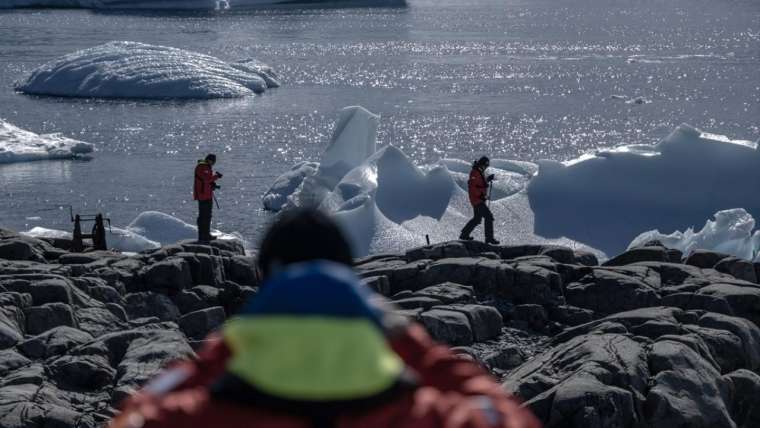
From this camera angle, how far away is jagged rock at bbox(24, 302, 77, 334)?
1049cm

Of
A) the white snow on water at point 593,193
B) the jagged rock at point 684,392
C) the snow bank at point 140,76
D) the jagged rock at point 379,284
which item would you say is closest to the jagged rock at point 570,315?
the jagged rock at point 379,284

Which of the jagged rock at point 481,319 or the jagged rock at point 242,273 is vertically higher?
the jagged rock at point 481,319

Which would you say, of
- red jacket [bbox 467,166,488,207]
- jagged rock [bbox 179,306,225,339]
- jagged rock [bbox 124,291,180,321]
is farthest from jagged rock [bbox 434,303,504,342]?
red jacket [bbox 467,166,488,207]

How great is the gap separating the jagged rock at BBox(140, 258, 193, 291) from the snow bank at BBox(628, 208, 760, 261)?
7456 mm

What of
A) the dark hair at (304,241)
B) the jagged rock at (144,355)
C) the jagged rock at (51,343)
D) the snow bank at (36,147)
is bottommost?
the snow bank at (36,147)

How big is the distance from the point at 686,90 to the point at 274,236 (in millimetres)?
45122

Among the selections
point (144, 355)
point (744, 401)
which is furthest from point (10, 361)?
point (744, 401)

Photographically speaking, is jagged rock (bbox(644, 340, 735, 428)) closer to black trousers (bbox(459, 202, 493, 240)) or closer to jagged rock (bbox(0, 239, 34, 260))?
black trousers (bbox(459, 202, 493, 240))

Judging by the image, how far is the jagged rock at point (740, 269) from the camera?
13.2 m

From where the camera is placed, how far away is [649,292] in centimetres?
1185

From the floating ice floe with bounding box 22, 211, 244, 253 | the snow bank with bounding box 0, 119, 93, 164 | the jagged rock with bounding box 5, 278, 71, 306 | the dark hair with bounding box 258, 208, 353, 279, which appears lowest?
the snow bank with bounding box 0, 119, 93, 164

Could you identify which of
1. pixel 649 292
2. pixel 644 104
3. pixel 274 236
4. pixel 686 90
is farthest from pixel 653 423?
pixel 686 90

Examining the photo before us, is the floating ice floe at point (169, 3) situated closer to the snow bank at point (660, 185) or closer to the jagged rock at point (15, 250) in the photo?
the snow bank at point (660, 185)

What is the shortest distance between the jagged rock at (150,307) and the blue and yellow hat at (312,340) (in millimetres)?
10296
